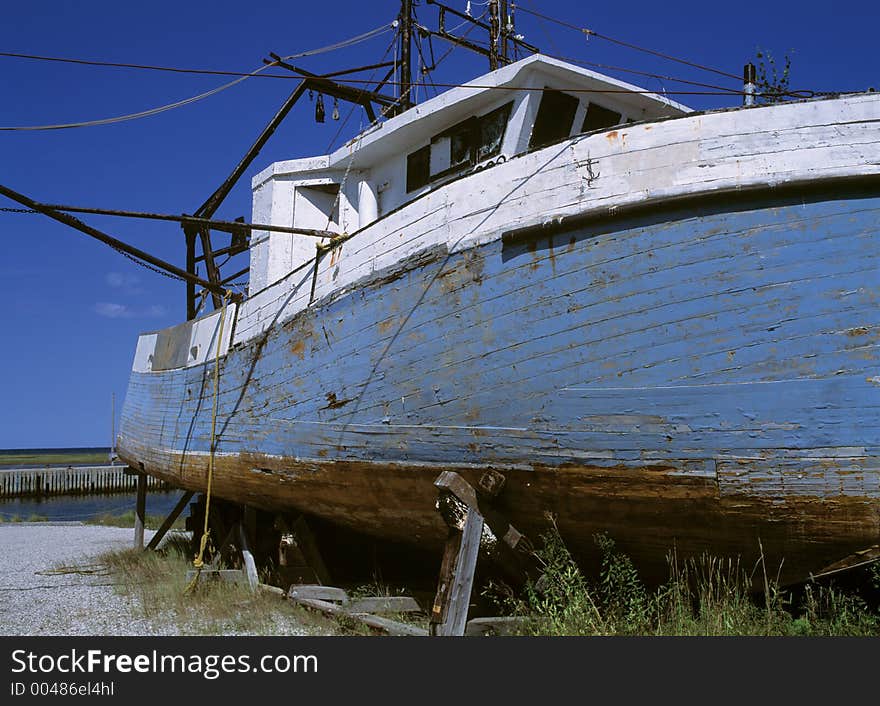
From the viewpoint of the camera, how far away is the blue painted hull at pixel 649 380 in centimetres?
404

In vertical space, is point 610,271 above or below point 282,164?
below

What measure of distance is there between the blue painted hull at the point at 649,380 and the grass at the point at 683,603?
0.53ft

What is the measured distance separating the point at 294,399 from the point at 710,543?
3.76 meters

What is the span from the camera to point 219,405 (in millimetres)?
8125

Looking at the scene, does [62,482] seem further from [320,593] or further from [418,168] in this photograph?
[418,168]

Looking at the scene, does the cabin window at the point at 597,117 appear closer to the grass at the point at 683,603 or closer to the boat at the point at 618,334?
the boat at the point at 618,334

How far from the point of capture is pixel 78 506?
30750 millimetres

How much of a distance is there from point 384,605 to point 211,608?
1852 mm

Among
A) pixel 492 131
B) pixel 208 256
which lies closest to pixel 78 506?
pixel 208 256

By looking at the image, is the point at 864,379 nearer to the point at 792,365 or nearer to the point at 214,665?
the point at 792,365

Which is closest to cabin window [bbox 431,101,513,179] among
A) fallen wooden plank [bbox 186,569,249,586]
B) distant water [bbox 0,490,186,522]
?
fallen wooden plank [bbox 186,569,249,586]

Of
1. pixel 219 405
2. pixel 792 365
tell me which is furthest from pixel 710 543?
pixel 219 405

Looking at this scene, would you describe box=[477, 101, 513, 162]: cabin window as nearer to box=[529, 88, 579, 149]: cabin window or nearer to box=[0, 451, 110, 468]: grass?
box=[529, 88, 579, 149]: cabin window

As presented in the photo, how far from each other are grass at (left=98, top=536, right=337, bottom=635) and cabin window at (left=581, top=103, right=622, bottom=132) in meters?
4.82
